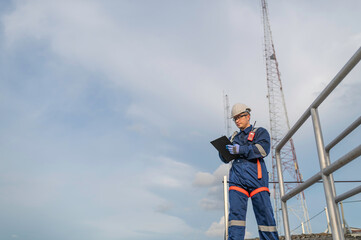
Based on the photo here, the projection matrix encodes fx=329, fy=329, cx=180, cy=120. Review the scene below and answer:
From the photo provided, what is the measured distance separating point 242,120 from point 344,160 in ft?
6.83

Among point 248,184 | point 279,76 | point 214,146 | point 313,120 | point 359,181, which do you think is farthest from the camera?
point 279,76

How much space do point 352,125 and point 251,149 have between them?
1.28 meters

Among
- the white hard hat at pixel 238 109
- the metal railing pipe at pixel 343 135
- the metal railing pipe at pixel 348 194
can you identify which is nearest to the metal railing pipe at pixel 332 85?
the metal railing pipe at pixel 343 135

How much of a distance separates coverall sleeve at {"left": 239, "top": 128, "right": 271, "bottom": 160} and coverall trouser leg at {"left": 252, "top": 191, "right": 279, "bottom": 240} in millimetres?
417

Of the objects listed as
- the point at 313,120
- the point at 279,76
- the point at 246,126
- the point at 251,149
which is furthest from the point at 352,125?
the point at 279,76

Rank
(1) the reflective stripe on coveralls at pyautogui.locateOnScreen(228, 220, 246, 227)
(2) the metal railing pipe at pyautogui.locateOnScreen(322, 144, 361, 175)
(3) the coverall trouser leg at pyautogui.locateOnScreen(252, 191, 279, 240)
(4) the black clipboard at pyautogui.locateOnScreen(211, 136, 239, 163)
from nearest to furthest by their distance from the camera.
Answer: (2) the metal railing pipe at pyautogui.locateOnScreen(322, 144, 361, 175), (3) the coverall trouser leg at pyautogui.locateOnScreen(252, 191, 279, 240), (1) the reflective stripe on coveralls at pyautogui.locateOnScreen(228, 220, 246, 227), (4) the black clipboard at pyautogui.locateOnScreen(211, 136, 239, 163)

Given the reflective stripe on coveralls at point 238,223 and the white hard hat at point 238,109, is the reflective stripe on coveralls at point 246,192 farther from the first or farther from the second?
the white hard hat at point 238,109

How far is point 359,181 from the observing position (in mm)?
2232

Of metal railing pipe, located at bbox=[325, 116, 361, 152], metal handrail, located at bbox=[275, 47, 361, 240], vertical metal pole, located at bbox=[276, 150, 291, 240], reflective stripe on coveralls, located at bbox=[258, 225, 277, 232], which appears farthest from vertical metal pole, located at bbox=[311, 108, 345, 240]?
reflective stripe on coveralls, located at bbox=[258, 225, 277, 232]

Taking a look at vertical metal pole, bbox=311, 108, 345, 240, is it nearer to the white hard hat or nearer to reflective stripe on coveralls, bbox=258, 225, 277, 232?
reflective stripe on coveralls, bbox=258, 225, 277, 232

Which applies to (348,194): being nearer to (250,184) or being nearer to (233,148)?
(250,184)

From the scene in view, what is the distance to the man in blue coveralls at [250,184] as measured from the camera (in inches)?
137

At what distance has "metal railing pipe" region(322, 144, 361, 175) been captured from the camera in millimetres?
1863

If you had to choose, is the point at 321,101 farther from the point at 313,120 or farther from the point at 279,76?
the point at 279,76
